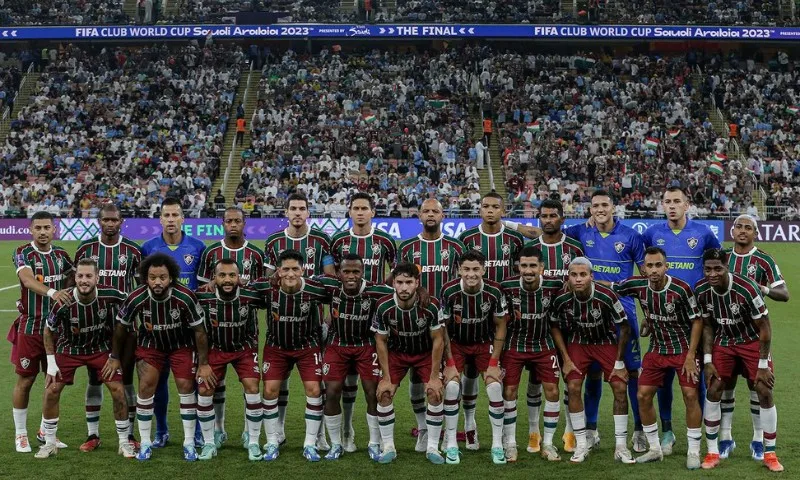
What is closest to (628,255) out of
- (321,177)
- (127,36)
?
(321,177)

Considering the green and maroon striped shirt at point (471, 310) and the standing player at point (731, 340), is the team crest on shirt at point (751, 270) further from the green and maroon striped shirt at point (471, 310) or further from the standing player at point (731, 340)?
the green and maroon striped shirt at point (471, 310)

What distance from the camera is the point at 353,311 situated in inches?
352

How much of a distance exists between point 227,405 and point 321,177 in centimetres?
2339

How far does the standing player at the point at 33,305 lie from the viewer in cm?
904

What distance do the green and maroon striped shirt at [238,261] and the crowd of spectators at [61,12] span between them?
3587cm

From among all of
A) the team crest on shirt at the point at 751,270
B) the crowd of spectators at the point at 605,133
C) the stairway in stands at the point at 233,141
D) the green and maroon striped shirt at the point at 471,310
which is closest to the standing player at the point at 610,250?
the team crest on shirt at the point at 751,270

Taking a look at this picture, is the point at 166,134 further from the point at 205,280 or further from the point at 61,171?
the point at 205,280

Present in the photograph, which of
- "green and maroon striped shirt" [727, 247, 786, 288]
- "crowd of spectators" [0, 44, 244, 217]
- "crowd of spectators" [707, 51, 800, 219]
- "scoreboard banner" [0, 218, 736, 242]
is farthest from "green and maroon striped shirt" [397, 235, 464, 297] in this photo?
"crowd of spectators" [707, 51, 800, 219]

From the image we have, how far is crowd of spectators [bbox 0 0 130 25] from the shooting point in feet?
141

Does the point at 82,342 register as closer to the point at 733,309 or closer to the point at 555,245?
the point at 555,245

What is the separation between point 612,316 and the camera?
347 inches

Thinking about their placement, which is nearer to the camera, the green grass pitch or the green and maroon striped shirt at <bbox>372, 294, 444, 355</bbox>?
the green grass pitch

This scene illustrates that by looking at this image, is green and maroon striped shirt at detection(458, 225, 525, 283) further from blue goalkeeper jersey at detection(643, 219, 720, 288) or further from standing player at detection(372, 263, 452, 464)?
blue goalkeeper jersey at detection(643, 219, 720, 288)

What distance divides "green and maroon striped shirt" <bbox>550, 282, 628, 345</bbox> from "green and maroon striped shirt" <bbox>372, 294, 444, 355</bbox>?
45.9 inches
